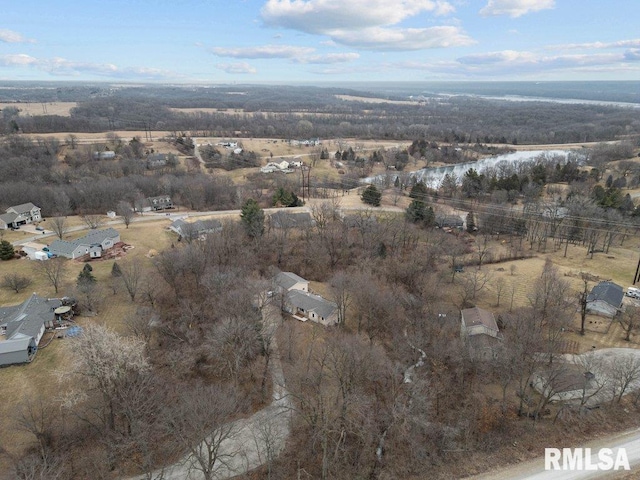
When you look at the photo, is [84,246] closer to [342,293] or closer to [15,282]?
[15,282]

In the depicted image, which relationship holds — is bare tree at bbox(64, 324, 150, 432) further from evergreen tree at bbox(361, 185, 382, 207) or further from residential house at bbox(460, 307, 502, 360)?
evergreen tree at bbox(361, 185, 382, 207)

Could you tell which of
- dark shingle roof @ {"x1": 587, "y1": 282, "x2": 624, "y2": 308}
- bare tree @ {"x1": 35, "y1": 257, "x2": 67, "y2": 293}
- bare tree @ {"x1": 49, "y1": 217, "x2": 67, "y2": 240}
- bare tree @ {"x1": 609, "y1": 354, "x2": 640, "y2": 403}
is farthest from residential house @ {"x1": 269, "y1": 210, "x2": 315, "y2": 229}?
bare tree @ {"x1": 609, "y1": 354, "x2": 640, "y2": 403}

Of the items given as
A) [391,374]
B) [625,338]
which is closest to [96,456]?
[391,374]

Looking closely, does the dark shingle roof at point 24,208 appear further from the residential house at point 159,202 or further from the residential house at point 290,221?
the residential house at point 290,221

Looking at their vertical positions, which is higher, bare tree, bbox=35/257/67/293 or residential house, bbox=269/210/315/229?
residential house, bbox=269/210/315/229

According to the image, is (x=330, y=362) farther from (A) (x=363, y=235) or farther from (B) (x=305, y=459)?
(A) (x=363, y=235)
